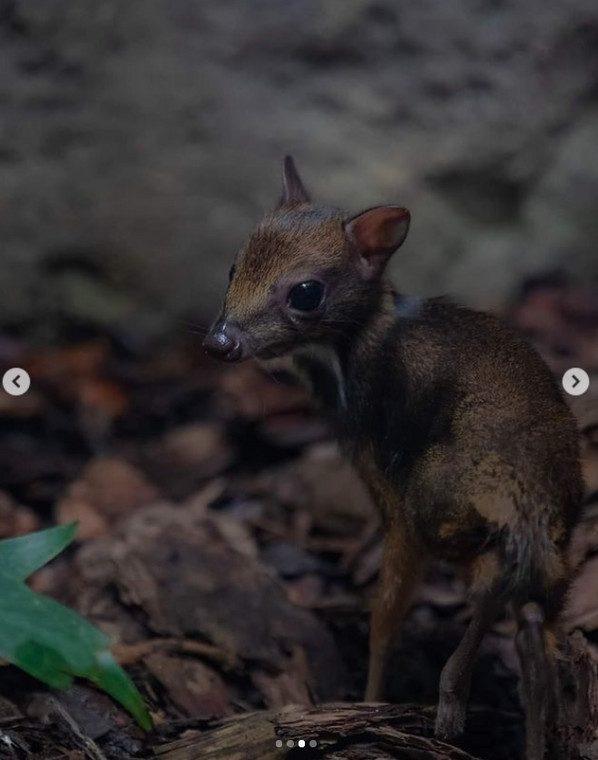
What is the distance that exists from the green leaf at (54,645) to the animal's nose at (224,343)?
3.22ft

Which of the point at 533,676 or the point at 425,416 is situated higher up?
the point at 425,416

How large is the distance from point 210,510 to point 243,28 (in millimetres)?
2620

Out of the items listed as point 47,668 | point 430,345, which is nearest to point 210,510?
point 430,345

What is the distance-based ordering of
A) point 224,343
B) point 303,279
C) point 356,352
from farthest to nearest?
point 356,352 < point 303,279 < point 224,343

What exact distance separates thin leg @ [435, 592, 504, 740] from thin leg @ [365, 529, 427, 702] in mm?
454

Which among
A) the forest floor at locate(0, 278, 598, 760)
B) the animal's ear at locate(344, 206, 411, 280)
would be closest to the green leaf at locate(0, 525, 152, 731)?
the forest floor at locate(0, 278, 598, 760)

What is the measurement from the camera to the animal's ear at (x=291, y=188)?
4857mm

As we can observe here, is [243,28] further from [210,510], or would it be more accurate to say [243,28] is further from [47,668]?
[47,668]

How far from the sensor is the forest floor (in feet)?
13.9

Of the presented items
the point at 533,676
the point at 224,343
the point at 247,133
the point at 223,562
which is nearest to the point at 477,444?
the point at 533,676

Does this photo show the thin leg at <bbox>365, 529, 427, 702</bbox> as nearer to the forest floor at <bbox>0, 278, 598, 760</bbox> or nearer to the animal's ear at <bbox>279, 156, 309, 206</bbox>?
the forest floor at <bbox>0, 278, 598, 760</bbox>

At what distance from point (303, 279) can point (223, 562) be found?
1622 millimetres

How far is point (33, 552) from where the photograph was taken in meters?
3.99

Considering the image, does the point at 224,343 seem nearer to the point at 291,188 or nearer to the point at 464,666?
the point at 291,188
